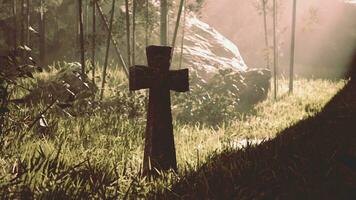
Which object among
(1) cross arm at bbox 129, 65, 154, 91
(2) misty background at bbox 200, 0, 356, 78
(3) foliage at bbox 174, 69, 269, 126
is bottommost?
(3) foliage at bbox 174, 69, 269, 126

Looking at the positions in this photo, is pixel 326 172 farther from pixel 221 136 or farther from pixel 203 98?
pixel 203 98

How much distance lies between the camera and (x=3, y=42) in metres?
12.0

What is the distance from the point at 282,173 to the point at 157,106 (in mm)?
1076

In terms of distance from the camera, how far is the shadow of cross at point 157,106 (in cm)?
357

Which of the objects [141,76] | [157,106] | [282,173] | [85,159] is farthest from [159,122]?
[282,173]

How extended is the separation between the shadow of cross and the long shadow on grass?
31 centimetres

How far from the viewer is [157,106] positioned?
11.8 feet

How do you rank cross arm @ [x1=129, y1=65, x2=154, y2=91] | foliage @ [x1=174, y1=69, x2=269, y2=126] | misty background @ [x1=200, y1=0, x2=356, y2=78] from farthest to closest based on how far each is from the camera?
misty background @ [x1=200, y1=0, x2=356, y2=78] → foliage @ [x1=174, y1=69, x2=269, y2=126] → cross arm @ [x1=129, y1=65, x2=154, y2=91]

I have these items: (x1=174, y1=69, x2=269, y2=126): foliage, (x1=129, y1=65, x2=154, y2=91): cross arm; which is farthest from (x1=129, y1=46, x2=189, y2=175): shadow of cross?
(x1=174, y1=69, x2=269, y2=126): foliage

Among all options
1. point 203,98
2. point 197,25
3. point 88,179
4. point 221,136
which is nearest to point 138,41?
point 197,25

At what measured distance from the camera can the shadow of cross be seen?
3574mm

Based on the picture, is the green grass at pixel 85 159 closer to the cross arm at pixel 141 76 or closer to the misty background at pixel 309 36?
the cross arm at pixel 141 76

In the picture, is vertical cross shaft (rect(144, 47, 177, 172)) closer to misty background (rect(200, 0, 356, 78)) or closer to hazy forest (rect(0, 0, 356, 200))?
hazy forest (rect(0, 0, 356, 200))

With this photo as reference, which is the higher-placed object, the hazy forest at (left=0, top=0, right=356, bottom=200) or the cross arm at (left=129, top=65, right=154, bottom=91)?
the cross arm at (left=129, top=65, right=154, bottom=91)
